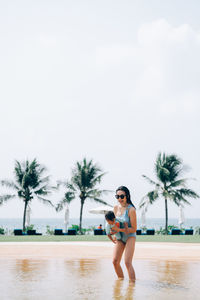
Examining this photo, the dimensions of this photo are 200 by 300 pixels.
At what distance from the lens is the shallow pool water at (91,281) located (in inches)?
285

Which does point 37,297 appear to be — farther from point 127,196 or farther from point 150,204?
point 150,204

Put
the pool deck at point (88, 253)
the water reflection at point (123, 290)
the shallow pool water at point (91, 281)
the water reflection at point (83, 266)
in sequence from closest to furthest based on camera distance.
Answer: the water reflection at point (123, 290)
the shallow pool water at point (91, 281)
the water reflection at point (83, 266)
the pool deck at point (88, 253)

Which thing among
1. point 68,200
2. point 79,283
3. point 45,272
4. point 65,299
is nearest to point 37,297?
point 65,299

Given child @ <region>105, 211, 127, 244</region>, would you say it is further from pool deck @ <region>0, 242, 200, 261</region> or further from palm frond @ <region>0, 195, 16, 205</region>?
palm frond @ <region>0, 195, 16, 205</region>

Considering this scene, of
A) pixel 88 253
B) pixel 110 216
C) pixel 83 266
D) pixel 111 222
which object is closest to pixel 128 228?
pixel 111 222

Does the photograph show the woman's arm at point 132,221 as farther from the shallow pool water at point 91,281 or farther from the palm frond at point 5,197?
the palm frond at point 5,197

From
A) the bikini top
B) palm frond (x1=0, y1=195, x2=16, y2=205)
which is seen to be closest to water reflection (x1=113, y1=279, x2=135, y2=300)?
the bikini top

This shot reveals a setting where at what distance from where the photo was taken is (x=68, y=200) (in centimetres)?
4225

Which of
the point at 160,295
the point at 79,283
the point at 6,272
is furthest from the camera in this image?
the point at 6,272

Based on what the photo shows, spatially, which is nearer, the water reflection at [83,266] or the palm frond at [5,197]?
the water reflection at [83,266]

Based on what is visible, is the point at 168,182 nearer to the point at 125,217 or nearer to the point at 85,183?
the point at 85,183

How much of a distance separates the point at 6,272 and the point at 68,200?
3183 centimetres

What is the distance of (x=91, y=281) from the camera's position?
8.95 meters

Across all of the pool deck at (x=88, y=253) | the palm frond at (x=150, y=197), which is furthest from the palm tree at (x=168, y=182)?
the pool deck at (x=88, y=253)
